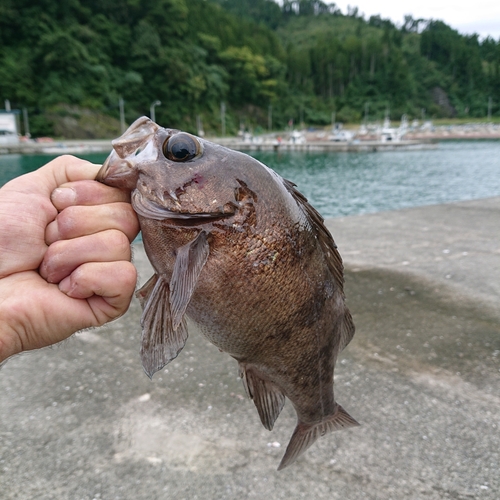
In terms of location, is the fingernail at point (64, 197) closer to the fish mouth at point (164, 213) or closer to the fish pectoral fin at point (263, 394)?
the fish mouth at point (164, 213)

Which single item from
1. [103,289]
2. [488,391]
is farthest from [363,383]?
[103,289]

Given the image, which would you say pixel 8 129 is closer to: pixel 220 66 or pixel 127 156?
pixel 220 66

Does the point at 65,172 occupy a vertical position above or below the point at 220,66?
below

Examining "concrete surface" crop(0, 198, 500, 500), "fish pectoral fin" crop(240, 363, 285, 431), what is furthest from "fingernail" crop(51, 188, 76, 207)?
"concrete surface" crop(0, 198, 500, 500)

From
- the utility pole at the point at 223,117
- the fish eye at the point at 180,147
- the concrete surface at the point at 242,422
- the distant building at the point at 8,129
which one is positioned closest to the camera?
the fish eye at the point at 180,147

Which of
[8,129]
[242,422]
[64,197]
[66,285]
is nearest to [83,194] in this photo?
[64,197]

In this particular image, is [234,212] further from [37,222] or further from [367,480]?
[367,480]

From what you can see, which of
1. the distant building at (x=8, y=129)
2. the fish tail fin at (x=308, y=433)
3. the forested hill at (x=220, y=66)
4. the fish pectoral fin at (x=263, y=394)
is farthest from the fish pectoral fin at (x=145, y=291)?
the forested hill at (x=220, y=66)
